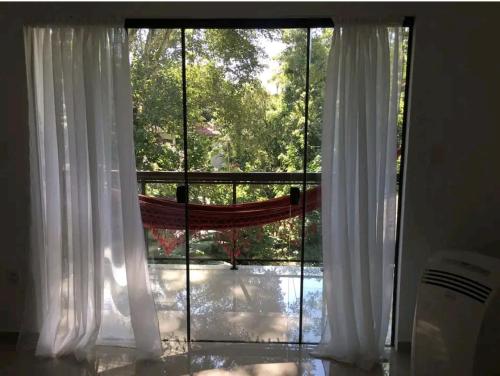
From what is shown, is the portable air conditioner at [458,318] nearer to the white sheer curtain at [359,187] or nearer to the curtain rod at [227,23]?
the white sheer curtain at [359,187]

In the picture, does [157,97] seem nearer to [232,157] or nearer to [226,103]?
[226,103]

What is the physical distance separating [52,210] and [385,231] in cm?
→ 184

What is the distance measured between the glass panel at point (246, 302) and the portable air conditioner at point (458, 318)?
0.87 metres

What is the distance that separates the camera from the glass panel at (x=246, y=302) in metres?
2.69

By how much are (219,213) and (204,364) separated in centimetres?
89

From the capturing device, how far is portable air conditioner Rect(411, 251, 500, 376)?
1.82 metres

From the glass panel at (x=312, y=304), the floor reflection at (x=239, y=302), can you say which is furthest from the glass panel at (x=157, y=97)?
the glass panel at (x=312, y=304)

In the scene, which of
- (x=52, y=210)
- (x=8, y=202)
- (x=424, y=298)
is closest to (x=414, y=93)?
(x=424, y=298)

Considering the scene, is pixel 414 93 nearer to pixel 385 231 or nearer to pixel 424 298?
pixel 385 231

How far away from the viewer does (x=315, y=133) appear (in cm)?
235

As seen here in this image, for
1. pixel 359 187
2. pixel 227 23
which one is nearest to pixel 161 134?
pixel 227 23

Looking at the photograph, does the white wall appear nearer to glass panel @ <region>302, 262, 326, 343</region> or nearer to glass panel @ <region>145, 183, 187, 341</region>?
glass panel @ <region>302, 262, 326, 343</region>

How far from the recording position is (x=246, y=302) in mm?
2928

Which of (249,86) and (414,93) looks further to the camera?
(249,86)
